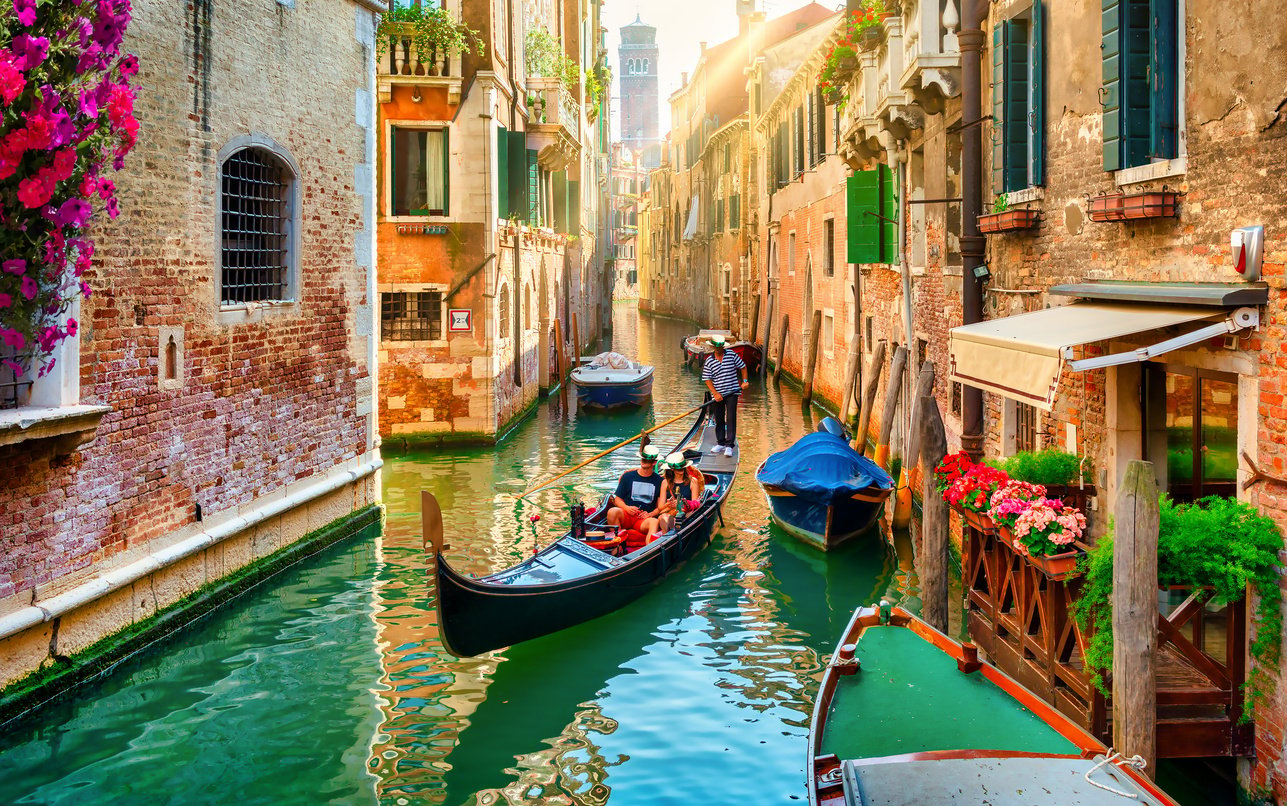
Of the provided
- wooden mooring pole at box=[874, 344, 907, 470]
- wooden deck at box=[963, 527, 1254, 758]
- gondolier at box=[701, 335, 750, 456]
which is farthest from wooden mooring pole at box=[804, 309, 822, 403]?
wooden deck at box=[963, 527, 1254, 758]

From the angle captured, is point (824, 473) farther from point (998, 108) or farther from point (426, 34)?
point (426, 34)

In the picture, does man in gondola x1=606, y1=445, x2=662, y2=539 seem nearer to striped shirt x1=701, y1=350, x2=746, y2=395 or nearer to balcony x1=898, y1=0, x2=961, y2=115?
striped shirt x1=701, y1=350, x2=746, y2=395

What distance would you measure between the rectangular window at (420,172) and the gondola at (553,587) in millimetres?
6653

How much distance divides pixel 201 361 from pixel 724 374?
246 inches

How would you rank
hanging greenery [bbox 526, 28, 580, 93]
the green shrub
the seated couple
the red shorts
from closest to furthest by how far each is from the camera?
the green shrub
the seated couple
the red shorts
hanging greenery [bbox 526, 28, 580, 93]

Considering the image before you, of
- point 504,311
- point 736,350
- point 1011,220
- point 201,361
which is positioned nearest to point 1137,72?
point 1011,220

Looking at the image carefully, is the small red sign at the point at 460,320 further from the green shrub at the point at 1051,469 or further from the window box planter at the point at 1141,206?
the window box planter at the point at 1141,206

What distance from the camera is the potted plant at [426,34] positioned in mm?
13711

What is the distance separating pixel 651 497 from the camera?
357 inches

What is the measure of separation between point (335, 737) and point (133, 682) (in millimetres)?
1375

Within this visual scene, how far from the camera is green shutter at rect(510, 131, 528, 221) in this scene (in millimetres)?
15477

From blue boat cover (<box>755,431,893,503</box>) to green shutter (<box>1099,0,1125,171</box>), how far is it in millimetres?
4069

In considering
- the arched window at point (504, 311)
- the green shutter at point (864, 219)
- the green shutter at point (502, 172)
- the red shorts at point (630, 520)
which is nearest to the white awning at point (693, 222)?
the arched window at point (504, 311)

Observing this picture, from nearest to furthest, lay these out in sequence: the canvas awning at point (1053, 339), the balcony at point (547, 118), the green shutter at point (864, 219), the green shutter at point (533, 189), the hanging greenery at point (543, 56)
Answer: the canvas awning at point (1053, 339) → the green shutter at point (864, 219) → the green shutter at point (533, 189) → the balcony at point (547, 118) → the hanging greenery at point (543, 56)
